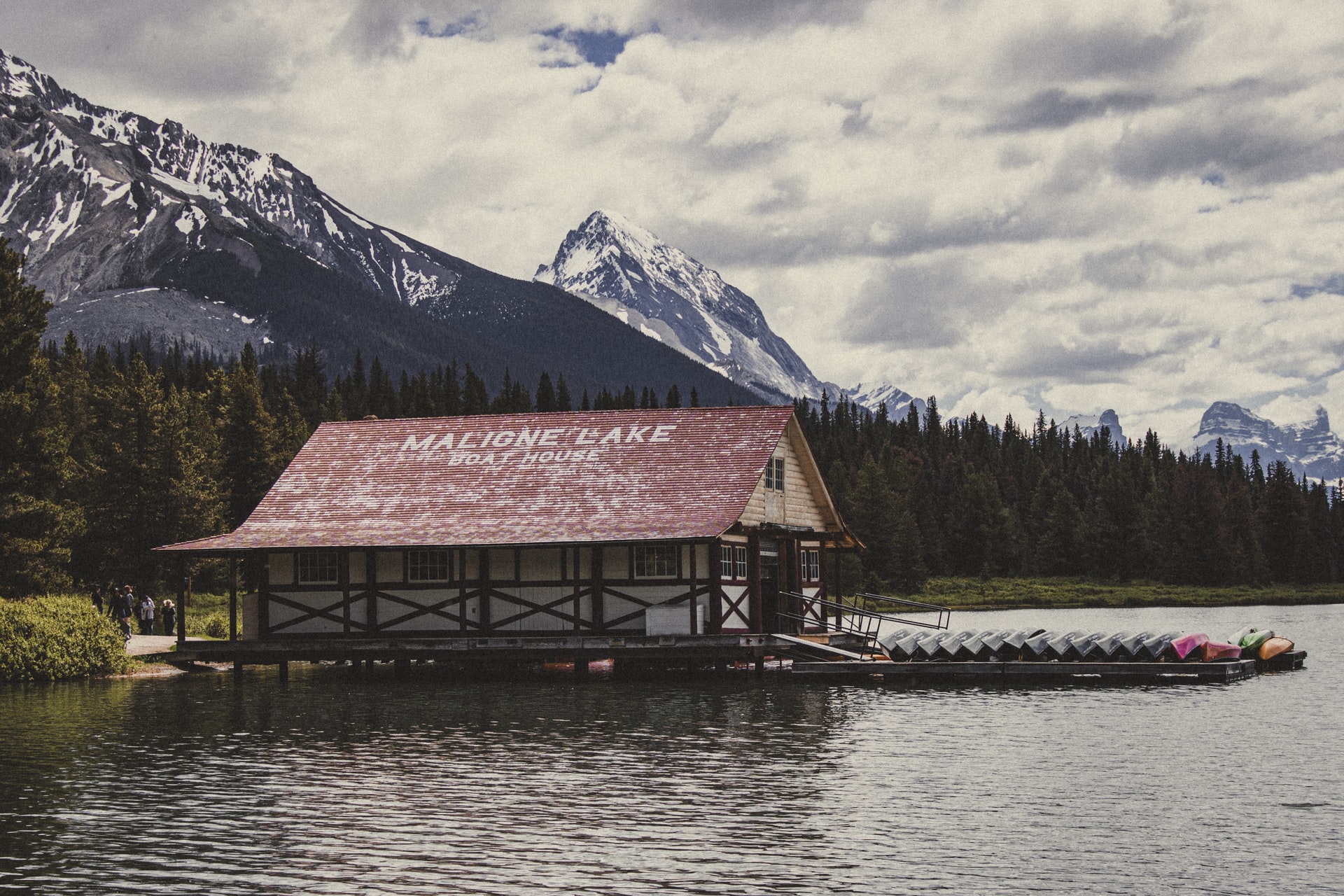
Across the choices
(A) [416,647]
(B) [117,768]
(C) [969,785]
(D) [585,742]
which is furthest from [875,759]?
(A) [416,647]

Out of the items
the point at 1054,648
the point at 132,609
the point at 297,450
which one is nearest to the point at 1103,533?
the point at 297,450

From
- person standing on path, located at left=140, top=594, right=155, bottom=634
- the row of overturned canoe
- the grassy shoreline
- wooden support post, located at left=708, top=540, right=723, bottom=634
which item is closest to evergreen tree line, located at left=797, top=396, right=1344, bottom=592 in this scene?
the grassy shoreline

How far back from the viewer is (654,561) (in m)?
44.9

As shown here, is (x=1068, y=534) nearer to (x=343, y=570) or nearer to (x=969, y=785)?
(x=343, y=570)

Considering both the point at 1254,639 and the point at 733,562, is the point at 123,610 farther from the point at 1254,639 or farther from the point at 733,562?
the point at 1254,639

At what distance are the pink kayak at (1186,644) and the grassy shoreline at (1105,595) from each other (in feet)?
213

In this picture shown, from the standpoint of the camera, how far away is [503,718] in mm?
33688

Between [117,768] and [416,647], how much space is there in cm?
1884

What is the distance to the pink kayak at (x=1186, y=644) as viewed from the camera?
4206 cm

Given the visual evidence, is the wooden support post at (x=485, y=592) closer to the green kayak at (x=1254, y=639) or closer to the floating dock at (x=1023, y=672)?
the floating dock at (x=1023, y=672)

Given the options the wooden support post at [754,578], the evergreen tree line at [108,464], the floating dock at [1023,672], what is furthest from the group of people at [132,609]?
the floating dock at [1023,672]

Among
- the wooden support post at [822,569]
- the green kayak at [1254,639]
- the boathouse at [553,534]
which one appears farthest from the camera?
the wooden support post at [822,569]

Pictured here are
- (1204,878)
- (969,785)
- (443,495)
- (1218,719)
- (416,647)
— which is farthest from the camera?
(443,495)

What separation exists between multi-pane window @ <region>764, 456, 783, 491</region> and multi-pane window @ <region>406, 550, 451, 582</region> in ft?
37.4
